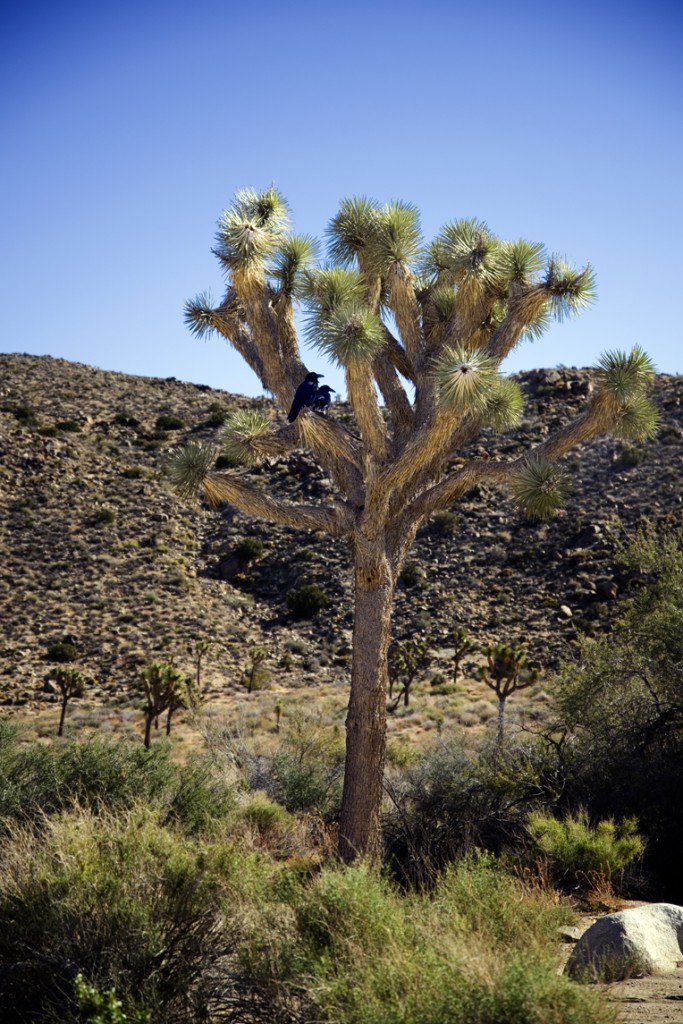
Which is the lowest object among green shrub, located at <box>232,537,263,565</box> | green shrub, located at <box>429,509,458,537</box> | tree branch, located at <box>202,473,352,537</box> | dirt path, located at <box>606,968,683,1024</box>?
dirt path, located at <box>606,968,683,1024</box>

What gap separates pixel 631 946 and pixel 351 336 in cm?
531

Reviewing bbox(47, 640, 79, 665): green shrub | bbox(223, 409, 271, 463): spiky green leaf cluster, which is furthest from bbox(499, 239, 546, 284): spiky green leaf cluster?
bbox(47, 640, 79, 665): green shrub

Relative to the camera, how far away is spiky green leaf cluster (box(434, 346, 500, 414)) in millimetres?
8211

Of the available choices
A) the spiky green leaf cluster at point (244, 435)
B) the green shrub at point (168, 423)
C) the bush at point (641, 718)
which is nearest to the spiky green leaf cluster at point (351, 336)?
the spiky green leaf cluster at point (244, 435)

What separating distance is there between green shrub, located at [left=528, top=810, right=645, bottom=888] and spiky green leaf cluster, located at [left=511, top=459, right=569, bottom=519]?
3.21m

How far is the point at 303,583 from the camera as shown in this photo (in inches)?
1198

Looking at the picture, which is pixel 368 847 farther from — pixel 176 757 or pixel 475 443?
pixel 475 443

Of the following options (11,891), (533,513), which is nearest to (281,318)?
(533,513)

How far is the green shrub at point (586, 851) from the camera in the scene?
8906mm

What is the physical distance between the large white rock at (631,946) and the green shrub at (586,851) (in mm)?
2350

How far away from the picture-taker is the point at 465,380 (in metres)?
8.23

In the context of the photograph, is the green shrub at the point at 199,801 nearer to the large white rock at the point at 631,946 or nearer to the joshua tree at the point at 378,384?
the joshua tree at the point at 378,384

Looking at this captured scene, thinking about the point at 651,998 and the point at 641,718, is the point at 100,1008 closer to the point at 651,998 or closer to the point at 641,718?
the point at 651,998

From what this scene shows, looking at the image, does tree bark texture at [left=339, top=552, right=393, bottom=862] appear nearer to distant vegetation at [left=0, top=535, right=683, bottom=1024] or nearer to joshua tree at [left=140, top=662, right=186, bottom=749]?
distant vegetation at [left=0, top=535, right=683, bottom=1024]
